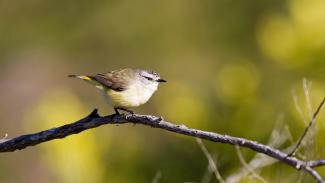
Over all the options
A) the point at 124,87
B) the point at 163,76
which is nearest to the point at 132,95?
the point at 124,87

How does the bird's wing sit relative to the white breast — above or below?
above

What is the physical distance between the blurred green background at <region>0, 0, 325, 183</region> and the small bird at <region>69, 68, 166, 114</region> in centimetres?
118

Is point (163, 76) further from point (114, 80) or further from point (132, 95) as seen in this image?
point (132, 95)

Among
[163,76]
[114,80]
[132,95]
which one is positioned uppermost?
[114,80]

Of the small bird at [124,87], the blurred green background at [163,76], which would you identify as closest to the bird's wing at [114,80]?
the small bird at [124,87]

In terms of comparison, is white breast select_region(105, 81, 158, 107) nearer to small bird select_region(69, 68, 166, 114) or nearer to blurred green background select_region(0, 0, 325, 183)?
small bird select_region(69, 68, 166, 114)

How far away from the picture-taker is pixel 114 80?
5.57m

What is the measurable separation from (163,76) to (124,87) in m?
8.77

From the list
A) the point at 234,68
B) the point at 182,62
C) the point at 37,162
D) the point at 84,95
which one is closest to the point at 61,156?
the point at 234,68

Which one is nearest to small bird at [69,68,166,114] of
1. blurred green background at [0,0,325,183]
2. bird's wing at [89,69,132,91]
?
bird's wing at [89,69,132,91]

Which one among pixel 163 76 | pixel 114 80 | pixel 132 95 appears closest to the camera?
pixel 132 95

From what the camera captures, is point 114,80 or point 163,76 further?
point 163,76

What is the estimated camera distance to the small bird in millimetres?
5398

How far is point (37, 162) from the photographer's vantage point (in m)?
12.3
